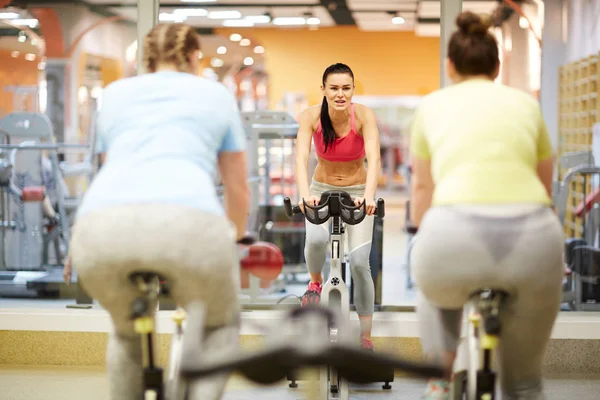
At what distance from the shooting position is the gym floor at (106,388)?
396 centimetres

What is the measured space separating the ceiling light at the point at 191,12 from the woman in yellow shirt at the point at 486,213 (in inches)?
146

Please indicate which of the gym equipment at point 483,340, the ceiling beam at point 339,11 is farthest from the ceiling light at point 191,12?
the gym equipment at point 483,340

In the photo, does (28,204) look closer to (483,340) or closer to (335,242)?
(335,242)

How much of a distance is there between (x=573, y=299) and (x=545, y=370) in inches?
19.6

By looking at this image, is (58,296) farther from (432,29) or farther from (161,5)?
(432,29)

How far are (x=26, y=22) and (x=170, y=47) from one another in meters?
3.94

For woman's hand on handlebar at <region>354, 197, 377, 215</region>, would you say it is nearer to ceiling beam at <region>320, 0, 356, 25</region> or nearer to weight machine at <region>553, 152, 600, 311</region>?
weight machine at <region>553, 152, 600, 311</region>

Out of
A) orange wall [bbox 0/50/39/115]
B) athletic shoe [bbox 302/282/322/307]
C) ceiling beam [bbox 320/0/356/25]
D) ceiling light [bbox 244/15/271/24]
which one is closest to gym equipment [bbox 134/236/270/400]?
athletic shoe [bbox 302/282/322/307]

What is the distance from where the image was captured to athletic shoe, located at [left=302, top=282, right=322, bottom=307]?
3791 millimetres

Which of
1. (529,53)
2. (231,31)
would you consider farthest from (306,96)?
(529,53)

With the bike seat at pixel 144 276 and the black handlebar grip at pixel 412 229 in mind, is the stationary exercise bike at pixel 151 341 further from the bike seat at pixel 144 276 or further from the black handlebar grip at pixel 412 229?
the black handlebar grip at pixel 412 229

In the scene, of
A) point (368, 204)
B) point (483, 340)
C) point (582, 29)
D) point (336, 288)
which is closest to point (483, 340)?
point (483, 340)

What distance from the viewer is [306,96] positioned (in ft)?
23.2

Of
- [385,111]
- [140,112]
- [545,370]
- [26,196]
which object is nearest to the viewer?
[140,112]
